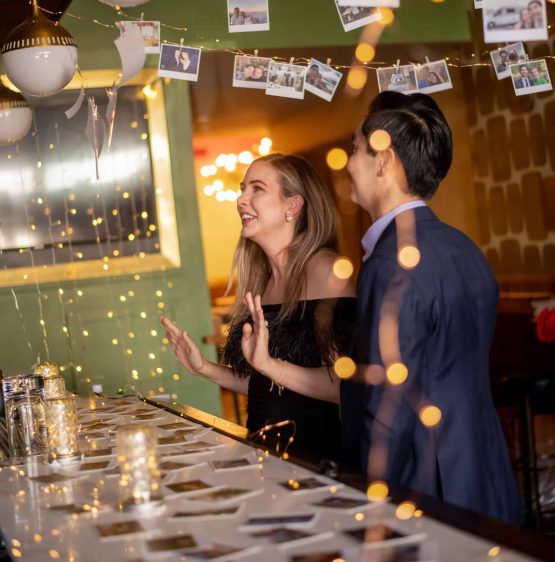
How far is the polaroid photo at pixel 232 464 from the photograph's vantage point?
1797 mm

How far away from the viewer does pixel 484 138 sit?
259 inches

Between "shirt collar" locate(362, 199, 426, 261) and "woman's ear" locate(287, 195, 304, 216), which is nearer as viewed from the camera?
"shirt collar" locate(362, 199, 426, 261)

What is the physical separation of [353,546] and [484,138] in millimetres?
5649

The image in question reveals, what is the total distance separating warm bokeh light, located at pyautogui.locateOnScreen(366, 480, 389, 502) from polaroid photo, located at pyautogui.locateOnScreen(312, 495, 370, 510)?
2 cm

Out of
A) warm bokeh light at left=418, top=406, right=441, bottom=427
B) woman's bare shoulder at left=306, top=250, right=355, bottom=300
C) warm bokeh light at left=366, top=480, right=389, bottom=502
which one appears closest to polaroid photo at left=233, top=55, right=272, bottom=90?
woman's bare shoulder at left=306, top=250, right=355, bottom=300

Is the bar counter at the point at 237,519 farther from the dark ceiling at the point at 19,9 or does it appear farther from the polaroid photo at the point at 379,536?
the dark ceiling at the point at 19,9

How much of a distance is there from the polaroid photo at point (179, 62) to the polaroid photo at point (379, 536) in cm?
284

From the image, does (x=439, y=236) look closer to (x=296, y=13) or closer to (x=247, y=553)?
(x=247, y=553)

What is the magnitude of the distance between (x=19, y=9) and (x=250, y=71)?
3.30 ft

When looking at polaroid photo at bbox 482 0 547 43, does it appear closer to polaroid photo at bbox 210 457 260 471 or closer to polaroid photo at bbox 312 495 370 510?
polaroid photo at bbox 210 457 260 471

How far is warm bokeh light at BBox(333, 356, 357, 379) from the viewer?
2084mm

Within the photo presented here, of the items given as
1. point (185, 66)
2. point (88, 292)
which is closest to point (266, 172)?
point (185, 66)

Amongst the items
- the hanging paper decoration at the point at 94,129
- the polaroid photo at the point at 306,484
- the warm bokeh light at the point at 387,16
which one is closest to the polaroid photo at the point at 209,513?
the polaroid photo at the point at 306,484

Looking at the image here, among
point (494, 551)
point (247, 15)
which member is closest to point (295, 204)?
point (247, 15)
